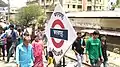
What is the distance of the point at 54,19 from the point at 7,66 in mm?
8235

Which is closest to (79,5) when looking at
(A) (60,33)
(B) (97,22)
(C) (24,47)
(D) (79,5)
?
(D) (79,5)

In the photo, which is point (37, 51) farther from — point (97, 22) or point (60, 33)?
point (97, 22)

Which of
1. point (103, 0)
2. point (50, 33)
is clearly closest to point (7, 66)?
point (50, 33)

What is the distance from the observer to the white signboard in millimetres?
5625

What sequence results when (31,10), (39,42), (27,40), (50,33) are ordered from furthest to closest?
(31,10) → (39,42) → (27,40) → (50,33)

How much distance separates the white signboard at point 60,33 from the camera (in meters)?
5.62

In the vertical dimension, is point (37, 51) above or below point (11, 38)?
below

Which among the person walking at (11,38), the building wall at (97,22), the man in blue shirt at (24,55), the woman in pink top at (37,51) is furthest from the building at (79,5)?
the man in blue shirt at (24,55)

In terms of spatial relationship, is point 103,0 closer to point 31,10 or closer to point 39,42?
point 31,10

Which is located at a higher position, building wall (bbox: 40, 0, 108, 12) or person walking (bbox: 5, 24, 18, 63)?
building wall (bbox: 40, 0, 108, 12)

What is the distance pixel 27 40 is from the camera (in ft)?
23.1

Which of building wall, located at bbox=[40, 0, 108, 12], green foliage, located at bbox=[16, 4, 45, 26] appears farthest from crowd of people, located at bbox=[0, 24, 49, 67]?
building wall, located at bbox=[40, 0, 108, 12]

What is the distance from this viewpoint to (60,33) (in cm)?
593

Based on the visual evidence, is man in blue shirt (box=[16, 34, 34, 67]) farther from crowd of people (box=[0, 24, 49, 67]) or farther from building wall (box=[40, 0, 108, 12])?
building wall (box=[40, 0, 108, 12])
